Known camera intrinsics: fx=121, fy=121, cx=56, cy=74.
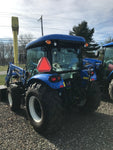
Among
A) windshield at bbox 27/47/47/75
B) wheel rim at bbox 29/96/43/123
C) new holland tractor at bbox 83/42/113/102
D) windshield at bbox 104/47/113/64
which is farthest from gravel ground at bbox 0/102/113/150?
windshield at bbox 104/47/113/64

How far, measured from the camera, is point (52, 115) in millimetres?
2375

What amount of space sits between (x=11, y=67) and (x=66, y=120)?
2973 millimetres

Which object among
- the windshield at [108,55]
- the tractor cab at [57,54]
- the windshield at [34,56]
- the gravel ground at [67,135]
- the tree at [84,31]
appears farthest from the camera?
the tree at [84,31]

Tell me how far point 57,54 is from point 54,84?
2.42ft

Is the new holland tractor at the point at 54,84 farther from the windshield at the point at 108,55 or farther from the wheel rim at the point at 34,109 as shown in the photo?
the windshield at the point at 108,55

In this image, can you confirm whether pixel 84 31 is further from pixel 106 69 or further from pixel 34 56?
pixel 34 56

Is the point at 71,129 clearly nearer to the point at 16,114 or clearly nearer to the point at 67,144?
the point at 67,144

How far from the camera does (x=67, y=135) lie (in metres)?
2.64

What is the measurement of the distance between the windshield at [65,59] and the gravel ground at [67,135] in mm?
1433

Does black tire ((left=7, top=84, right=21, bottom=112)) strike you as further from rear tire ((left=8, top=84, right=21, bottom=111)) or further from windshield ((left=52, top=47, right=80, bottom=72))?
windshield ((left=52, top=47, right=80, bottom=72))

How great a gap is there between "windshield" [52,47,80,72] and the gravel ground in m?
1.43

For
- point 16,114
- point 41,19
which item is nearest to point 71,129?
point 16,114

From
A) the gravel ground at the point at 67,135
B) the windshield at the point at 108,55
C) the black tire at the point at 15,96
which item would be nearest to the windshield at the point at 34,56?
the black tire at the point at 15,96

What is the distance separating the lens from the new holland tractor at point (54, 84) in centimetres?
244
